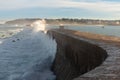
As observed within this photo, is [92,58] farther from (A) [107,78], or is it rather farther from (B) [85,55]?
(A) [107,78]

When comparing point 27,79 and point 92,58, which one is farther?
point 27,79

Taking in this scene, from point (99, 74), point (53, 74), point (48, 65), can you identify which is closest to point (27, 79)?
point (53, 74)

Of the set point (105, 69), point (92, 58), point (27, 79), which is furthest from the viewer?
point (27, 79)

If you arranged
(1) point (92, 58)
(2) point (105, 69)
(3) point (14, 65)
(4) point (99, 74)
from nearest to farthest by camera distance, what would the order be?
(4) point (99, 74) < (2) point (105, 69) < (1) point (92, 58) < (3) point (14, 65)

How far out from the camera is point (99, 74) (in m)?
8.73

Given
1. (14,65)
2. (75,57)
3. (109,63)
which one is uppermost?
(109,63)

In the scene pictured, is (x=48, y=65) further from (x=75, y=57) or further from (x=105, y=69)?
(x=105, y=69)

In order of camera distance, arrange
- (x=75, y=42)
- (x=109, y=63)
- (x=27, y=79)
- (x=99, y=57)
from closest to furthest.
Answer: (x=109, y=63), (x=99, y=57), (x=75, y=42), (x=27, y=79)

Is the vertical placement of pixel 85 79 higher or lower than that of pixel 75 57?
higher

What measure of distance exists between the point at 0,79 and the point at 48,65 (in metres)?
5.68

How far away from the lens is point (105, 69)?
946cm

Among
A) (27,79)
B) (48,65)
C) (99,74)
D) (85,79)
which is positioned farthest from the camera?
(48,65)

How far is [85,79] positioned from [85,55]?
29.0 ft

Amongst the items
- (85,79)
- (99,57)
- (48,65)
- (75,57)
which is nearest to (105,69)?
(85,79)
